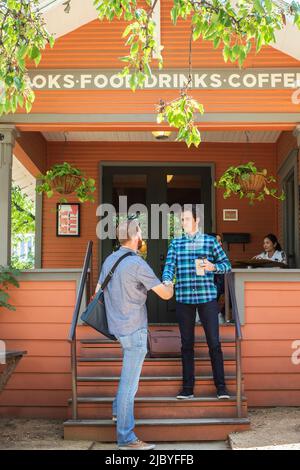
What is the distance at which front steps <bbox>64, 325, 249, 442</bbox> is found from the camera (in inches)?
227

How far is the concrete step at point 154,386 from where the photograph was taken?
6.18 meters

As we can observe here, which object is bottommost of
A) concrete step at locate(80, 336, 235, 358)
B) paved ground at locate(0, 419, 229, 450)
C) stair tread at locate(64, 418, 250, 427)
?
paved ground at locate(0, 419, 229, 450)

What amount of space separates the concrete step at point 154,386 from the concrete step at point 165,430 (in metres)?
0.44

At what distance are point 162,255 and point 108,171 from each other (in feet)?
5.02

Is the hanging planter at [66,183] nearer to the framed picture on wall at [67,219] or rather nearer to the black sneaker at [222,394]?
the framed picture on wall at [67,219]

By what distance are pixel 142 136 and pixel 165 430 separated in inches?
204

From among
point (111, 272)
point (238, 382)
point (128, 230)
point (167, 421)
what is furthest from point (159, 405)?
point (128, 230)

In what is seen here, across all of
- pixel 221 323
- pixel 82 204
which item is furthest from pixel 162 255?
pixel 221 323

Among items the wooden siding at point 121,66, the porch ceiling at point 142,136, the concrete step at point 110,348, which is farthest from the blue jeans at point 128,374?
the porch ceiling at point 142,136

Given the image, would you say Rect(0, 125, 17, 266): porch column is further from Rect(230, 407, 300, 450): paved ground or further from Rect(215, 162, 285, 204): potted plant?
Rect(230, 407, 300, 450): paved ground

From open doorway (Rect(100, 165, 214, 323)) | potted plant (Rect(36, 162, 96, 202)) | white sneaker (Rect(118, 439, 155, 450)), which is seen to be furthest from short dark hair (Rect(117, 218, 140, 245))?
open doorway (Rect(100, 165, 214, 323))

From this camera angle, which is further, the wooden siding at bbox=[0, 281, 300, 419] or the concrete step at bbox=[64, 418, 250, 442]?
the wooden siding at bbox=[0, 281, 300, 419]

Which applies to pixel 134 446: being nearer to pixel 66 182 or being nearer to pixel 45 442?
pixel 45 442

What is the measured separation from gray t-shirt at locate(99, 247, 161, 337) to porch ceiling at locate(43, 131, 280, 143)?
4.78 meters
